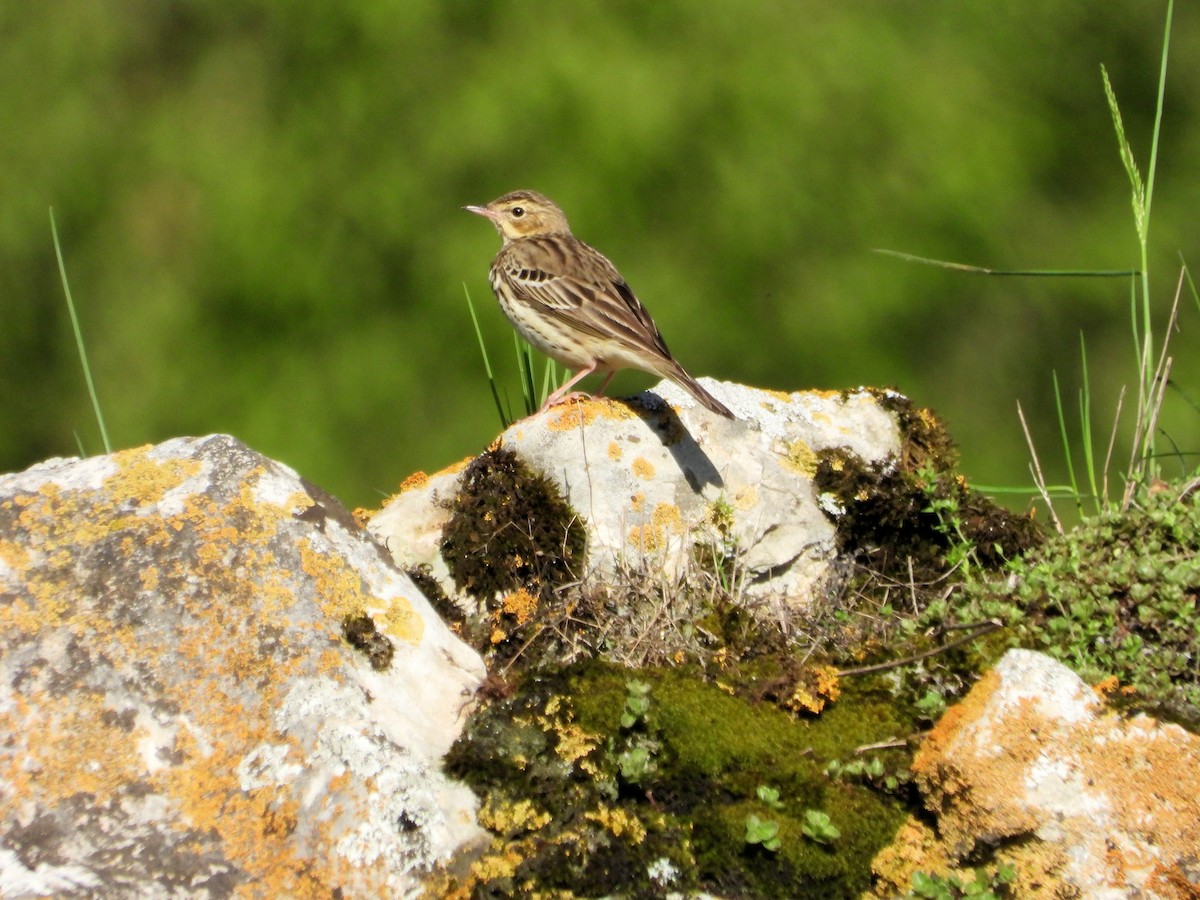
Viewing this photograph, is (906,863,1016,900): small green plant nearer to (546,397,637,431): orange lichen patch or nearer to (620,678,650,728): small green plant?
(620,678,650,728): small green plant

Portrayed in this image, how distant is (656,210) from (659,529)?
3.98m

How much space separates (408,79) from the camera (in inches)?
342

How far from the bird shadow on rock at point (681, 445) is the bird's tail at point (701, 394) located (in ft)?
0.31

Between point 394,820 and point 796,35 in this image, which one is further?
point 796,35

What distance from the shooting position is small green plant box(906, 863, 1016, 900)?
10.4 ft

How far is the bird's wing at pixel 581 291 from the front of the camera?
5773 mm

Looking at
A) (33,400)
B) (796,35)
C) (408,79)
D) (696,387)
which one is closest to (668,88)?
(796,35)

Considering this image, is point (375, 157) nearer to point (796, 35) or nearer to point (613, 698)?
point (796, 35)

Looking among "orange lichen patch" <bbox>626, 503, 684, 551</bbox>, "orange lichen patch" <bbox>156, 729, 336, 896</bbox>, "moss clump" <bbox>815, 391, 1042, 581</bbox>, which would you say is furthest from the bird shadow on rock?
"orange lichen patch" <bbox>156, 729, 336, 896</bbox>

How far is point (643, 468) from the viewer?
473cm

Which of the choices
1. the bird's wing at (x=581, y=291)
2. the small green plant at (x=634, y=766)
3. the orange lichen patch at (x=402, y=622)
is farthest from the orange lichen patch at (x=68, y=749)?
the bird's wing at (x=581, y=291)

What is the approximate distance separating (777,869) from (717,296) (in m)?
5.26

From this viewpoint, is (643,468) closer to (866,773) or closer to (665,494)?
(665,494)

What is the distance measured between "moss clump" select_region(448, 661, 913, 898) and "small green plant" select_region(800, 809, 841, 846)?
0.7 inches
